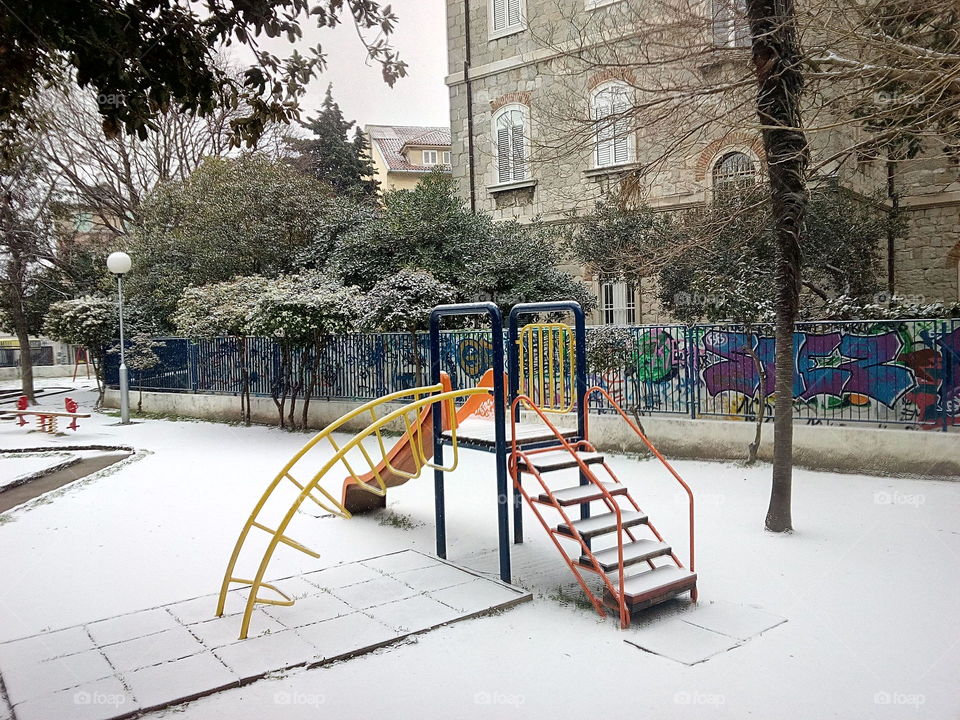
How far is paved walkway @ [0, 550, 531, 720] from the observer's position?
13.1ft

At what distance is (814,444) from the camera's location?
9297mm

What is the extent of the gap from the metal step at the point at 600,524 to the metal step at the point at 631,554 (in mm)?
137

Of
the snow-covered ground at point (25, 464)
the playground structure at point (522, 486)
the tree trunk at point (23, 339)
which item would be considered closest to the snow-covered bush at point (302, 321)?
the snow-covered ground at point (25, 464)

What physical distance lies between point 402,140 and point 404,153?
4836 mm

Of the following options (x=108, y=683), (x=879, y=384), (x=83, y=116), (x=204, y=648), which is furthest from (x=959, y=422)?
(x=83, y=116)

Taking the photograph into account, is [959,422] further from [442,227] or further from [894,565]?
[442,227]

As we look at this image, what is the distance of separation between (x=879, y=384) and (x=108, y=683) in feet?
29.2

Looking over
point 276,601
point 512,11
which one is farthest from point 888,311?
point 512,11

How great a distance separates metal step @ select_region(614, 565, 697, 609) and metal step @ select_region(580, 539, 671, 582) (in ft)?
0.37

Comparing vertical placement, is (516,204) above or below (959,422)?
above

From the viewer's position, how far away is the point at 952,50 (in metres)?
7.38

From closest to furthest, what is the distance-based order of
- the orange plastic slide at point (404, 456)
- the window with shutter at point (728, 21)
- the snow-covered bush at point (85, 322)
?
the orange plastic slide at point (404, 456)
the window with shutter at point (728, 21)
the snow-covered bush at point (85, 322)

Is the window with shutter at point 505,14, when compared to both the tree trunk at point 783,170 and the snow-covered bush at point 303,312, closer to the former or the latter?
the snow-covered bush at point 303,312

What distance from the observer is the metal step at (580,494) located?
5207 mm
